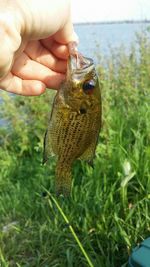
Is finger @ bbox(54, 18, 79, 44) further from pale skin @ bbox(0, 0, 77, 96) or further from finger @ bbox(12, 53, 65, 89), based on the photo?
finger @ bbox(12, 53, 65, 89)

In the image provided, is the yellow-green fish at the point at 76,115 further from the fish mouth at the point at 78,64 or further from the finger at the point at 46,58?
the finger at the point at 46,58

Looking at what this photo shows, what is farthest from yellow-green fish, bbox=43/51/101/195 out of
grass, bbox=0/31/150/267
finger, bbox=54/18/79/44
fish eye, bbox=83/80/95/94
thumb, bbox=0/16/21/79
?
grass, bbox=0/31/150/267

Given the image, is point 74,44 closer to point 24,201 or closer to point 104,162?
point 104,162

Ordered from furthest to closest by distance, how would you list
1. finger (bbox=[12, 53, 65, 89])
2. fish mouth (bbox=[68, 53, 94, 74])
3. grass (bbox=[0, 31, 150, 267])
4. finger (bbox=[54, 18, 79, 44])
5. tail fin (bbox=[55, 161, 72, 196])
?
grass (bbox=[0, 31, 150, 267]) < finger (bbox=[12, 53, 65, 89]) < tail fin (bbox=[55, 161, 72, 196]) < finger (bbox=[54, 18, 79, 44]) < fish mouth (bbox=[68, 53, 94, 74])

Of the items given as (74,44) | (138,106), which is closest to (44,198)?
(138,106)

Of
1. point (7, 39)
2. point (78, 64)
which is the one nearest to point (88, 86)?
point (78, 64)

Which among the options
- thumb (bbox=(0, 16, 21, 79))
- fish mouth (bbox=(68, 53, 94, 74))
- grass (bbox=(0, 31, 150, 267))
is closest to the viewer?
thumb (bbox=(0, 16, 21, 79))
